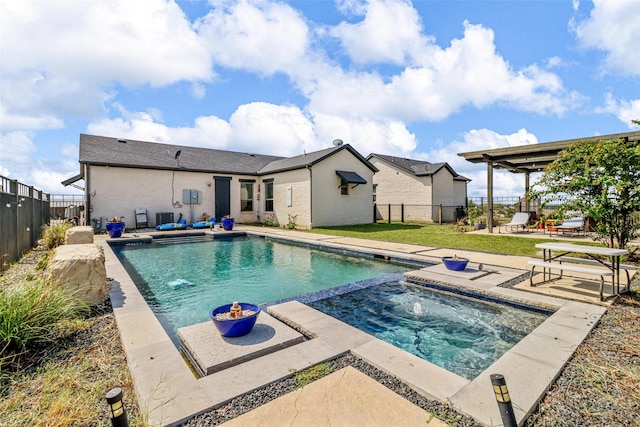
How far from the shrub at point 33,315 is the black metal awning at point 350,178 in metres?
14.4

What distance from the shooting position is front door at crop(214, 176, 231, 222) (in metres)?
18.3

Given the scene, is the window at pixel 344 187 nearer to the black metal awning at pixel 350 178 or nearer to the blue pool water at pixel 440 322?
the black metal awning at pixel 350 178

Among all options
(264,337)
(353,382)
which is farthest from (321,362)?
(264,337)

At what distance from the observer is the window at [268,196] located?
1894 cm

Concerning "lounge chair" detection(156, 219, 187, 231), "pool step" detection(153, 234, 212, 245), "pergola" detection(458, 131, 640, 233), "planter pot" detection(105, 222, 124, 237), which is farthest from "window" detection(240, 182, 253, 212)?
"pergola" detection(458, 131, 640, 233)

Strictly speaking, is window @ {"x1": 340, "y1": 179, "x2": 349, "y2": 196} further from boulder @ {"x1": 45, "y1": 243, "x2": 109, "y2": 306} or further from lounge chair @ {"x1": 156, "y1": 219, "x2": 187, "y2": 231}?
boulder @ {"x1": 45, "y1": 243, "x2": 109, "y2": 306}

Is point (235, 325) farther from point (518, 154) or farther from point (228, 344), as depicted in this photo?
point (518, 154)

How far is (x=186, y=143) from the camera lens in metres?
20.4

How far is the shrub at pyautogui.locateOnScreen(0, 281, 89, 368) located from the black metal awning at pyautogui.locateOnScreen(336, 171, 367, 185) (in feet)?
47.2

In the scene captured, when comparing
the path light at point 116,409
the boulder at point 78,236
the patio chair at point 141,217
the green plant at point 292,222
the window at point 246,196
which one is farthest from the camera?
the window at point 246,196

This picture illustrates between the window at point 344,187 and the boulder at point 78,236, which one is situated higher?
the window at point 344,187

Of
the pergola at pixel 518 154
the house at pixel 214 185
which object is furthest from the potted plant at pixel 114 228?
the pergola at pixel 518 154

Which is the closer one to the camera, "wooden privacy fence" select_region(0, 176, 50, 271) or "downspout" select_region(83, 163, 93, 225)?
"wooden privacy fence" select_region(0, 176, 50, 271)

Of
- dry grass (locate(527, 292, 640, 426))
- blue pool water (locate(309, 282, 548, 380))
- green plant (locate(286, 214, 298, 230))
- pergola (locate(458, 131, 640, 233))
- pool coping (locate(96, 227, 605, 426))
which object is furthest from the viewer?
green plant (locate(286, 214, 298, 230))
